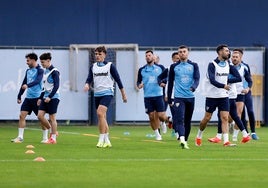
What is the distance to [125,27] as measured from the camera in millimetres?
38875

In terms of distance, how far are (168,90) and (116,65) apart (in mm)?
15527

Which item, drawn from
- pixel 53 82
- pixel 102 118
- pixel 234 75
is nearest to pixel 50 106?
pixel 53 82

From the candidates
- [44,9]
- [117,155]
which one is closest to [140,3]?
[44,9]

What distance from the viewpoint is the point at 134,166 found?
16.2m

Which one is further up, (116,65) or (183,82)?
(116,65)

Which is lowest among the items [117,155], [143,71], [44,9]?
[117,155]

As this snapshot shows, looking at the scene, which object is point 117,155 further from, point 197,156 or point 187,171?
point 187,171

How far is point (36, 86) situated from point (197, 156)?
7023mm

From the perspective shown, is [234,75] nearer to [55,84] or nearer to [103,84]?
[103,84]

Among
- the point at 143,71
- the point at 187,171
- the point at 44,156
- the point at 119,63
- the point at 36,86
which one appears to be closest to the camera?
the point at 187,171

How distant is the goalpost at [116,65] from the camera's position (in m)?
37.3

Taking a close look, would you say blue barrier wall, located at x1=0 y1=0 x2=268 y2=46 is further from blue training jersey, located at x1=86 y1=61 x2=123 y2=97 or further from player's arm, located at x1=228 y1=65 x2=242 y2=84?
blue training jersey, located at x1=86 y1=61 x2=123 y2=97

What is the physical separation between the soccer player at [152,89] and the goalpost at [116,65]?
429 inches

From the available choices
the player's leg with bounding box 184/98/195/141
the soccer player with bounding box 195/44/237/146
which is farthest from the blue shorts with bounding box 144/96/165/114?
the soccer player with bounding box 195/44/237/146
